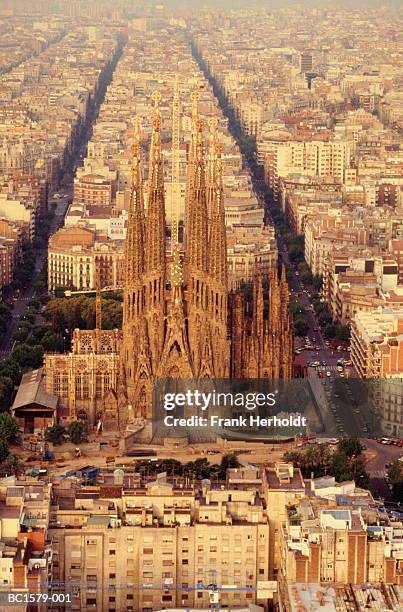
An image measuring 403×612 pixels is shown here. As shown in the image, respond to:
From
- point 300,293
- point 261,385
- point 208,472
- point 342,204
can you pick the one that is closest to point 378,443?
point 261,385

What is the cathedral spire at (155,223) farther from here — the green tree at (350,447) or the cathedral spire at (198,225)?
the green tree at (350,447)

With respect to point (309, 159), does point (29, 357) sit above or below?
below

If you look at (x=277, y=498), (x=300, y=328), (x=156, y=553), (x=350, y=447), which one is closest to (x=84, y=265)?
(x=300, y=328)

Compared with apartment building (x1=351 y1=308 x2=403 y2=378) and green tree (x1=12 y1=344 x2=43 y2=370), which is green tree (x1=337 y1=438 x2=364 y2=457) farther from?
green tree (x1=12 y1=344 x2=43 y2=370)

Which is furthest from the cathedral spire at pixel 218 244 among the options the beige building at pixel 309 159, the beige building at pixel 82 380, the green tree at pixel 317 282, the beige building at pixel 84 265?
the beige building at pixel 309 159

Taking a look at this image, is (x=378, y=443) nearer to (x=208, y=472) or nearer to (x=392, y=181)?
(x=208, y=472)

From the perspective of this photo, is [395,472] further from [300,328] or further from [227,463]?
[300,328]

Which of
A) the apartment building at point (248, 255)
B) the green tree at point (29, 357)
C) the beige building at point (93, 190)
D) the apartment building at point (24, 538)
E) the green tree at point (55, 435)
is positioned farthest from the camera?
the beige building at point (93, 190)
